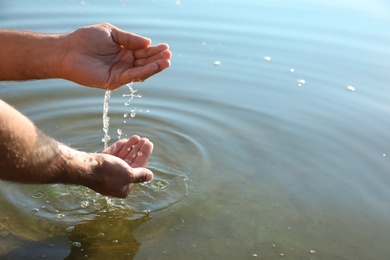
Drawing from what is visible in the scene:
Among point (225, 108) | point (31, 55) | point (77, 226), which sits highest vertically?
point (31, 55)

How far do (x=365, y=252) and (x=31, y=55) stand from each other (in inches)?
76.5

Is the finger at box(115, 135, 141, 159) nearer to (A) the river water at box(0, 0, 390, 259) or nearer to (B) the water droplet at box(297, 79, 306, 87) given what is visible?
(A) the river water at box(0, 0, 390, 259)

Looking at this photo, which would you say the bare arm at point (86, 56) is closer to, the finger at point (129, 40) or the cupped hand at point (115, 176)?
the finger at point (129, 40)

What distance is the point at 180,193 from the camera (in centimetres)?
307

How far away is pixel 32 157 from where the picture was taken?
228 centimetres

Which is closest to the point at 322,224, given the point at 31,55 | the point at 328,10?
the point at 31,55

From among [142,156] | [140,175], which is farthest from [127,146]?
[140,175]

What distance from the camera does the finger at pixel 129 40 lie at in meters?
2.90

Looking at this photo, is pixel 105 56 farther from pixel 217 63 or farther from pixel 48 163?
pixel 217 63

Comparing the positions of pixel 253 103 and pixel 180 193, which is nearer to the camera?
pixel 180 193

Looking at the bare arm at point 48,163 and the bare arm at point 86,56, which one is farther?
the bare arm at point 86,56

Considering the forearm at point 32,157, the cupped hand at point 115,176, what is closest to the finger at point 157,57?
the cupped hand at point 115,176

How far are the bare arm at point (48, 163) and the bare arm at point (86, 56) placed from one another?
18.1 inches

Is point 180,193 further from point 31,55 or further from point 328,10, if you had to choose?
point 328,10
